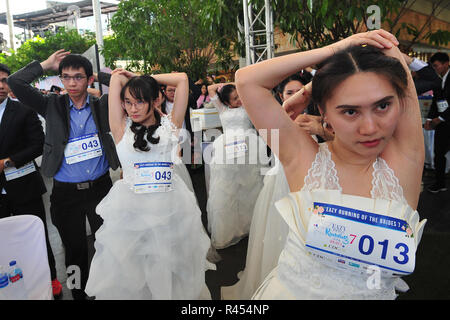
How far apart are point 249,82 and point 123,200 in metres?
1.27

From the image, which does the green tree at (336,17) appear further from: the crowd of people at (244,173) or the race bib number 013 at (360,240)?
the race bib number 013 at (360,240)

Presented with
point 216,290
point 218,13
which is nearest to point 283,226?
point 216,290

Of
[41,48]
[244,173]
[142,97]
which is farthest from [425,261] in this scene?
[41,48]

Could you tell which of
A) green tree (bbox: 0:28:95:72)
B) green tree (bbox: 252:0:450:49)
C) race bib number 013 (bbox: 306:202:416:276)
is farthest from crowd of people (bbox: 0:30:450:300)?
green tree (bbox: 0:28:95:72)

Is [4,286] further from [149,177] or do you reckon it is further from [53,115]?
[53,115]

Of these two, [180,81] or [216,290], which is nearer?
[180,81]

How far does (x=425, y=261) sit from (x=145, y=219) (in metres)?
2.46

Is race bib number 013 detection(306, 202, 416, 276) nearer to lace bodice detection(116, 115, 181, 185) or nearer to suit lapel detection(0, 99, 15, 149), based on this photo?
lace bodice detection(116, 115, 181, 185)

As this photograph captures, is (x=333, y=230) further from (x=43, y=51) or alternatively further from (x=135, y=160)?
(x=43, y=51)

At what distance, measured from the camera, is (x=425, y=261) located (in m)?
2.95

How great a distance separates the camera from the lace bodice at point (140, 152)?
213 centimetres

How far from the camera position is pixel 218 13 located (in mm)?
4816

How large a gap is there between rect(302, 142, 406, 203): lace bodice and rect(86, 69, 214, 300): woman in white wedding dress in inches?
46.7

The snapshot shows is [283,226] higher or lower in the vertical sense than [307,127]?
lower
